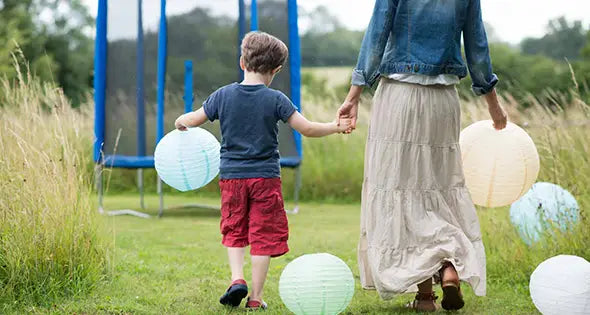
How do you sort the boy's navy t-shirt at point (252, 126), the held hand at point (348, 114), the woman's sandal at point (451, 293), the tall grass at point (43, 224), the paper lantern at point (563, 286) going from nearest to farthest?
1. the paper lantern at point (563, 286)
2. the woman's sandal at point (451, 293)
3. the held hand at point (348, 114)
4. the boy's navy t-shirt at point (252, 126)
5. the tall grass at point (43, 224)

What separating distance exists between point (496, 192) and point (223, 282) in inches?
62.6

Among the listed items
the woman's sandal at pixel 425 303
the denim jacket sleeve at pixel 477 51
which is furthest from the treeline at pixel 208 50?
the woman's sandal at pixel 425 303

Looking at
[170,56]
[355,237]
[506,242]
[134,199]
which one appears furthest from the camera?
[134,199]

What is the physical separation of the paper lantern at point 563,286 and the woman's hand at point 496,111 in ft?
2.56

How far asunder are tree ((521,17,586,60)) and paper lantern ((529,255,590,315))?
15.9 metres

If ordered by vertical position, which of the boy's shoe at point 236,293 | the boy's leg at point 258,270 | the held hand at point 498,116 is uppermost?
the held hand at point 498,116

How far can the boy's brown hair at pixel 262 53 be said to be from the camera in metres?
3.83

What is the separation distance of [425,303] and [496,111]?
0.98m

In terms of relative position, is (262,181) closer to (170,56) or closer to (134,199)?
(170,56)

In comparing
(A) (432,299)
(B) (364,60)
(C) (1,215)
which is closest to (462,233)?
(A) (432,299)

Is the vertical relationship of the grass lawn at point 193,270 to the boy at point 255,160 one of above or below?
below

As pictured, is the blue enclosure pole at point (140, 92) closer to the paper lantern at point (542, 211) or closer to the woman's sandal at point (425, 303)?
the paper lantern at point (542, 211)

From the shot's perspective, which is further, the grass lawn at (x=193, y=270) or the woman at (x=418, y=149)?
the grass lawn at (x=193, y=270)

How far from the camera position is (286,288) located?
3479 mm
